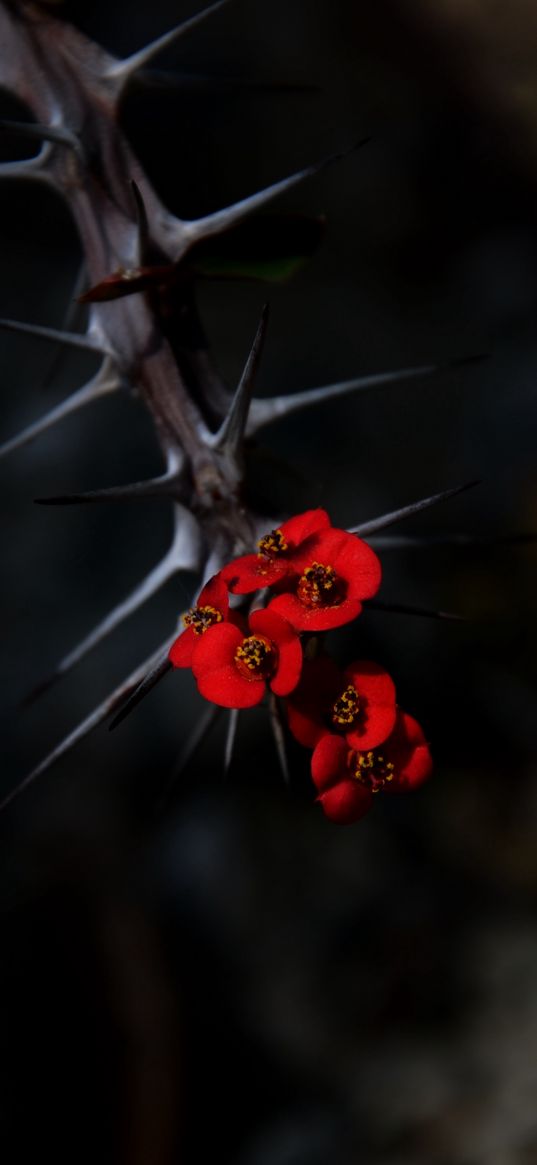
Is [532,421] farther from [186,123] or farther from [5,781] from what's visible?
[5,781]

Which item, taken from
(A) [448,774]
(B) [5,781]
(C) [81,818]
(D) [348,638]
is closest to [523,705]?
(A) [448,774]

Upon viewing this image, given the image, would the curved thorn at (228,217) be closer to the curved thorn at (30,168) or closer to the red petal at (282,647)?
the curved thorn at (30,168)

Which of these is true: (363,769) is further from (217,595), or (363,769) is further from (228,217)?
(228,217)

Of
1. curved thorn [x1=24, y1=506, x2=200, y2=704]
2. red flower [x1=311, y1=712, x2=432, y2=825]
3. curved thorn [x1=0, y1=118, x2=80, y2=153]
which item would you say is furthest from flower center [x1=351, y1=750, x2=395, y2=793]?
curved thorn [x1=0, y1=118, x2=80, y2=153]

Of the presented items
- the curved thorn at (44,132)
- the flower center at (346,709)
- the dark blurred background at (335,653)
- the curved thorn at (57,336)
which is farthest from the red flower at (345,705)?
the dark blurred background at (335,653)

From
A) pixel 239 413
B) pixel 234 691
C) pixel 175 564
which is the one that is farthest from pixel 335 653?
pixel 234 691
